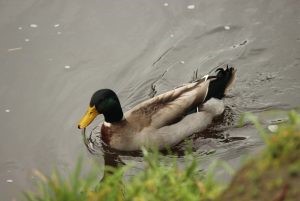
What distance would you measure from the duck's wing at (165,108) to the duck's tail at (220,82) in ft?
0.93

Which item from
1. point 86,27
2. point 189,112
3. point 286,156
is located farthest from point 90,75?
point 286,156

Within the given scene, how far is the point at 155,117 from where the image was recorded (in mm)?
6906

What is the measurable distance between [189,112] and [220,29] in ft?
6.24

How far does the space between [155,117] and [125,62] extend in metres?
1.58

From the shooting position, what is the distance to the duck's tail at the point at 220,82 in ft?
24.2

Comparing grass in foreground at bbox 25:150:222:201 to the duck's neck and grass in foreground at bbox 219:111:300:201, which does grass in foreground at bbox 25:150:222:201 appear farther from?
the duck's neck

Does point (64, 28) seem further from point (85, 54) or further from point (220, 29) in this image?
point (220, 29)

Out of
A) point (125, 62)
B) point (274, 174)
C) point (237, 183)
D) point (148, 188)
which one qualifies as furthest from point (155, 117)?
point (274, 174)

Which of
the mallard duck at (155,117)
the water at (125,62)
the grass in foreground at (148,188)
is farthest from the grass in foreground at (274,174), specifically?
the mallard duck at (155,117)

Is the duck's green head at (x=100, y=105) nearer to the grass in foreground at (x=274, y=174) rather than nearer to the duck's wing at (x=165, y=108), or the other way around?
the duck's wing at (x=165, y=108)

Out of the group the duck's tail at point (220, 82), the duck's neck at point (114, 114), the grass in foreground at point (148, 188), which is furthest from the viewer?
the duck's tail at point (220, 82)

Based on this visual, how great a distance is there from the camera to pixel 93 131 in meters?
7.46

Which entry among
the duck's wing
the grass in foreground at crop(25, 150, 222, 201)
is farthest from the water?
the grass in foreground at crop(25, 150, 222, 201)

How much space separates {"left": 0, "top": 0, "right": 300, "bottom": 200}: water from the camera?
7.06 meters
